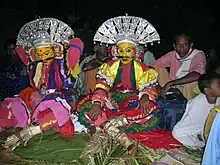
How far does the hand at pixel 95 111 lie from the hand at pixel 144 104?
18.6 inches

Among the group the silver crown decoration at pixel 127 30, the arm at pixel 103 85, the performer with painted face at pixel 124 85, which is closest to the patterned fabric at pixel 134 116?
the performer with painted face at pixel 124 85

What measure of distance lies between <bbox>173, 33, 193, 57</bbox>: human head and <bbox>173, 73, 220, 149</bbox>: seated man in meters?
0.95

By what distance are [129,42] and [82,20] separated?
13.3 feet

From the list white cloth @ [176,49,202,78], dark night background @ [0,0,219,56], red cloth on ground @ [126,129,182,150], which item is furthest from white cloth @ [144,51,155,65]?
red cloth on ground @ [126,129,182,150]

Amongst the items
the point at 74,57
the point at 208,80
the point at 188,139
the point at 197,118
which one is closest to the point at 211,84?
the point at 208,80

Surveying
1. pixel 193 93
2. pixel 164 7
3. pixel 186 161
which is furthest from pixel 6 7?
pixel 186 161

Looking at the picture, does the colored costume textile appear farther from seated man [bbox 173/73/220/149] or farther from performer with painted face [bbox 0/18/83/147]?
performer with painted face [bbox 0/18/83/147]

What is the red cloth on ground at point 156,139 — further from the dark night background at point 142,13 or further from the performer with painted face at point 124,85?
the dark night background at point 142,13

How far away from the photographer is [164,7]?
324 inches

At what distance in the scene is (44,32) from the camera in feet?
17.0

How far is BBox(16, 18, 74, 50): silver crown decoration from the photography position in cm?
519

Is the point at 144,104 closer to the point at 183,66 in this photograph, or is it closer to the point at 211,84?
the point at 211,84

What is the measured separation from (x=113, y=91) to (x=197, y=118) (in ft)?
3.40

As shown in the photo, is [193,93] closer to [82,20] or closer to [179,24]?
[179,24]
